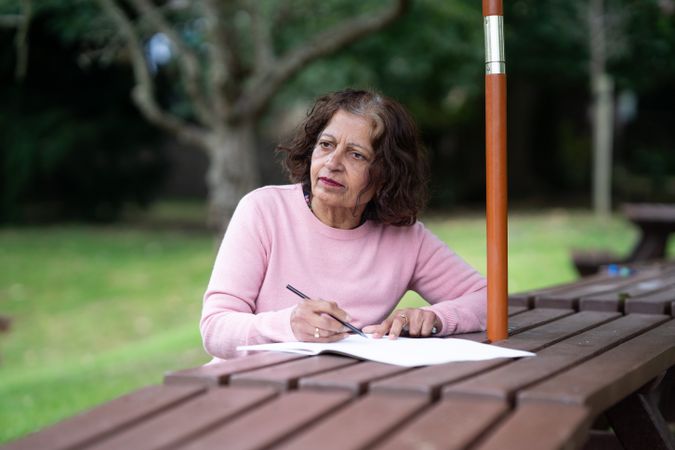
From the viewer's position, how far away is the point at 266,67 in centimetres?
1058

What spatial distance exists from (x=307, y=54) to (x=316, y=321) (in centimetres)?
810

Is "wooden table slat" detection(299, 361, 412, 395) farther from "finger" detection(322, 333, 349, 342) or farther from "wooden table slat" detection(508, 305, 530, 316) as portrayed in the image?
"wooden table slat" detection(508, 305, 530, 316)

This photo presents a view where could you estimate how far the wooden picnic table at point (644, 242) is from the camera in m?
Result: 6.32

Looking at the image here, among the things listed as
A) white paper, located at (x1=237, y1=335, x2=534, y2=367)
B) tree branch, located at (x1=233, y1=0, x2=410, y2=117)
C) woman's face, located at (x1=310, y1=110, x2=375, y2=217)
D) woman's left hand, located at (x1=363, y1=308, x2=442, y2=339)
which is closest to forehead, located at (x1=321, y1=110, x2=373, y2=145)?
woman's face, located at (x1=310, y1=110, x2=375, y2=217)

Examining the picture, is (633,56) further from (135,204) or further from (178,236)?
(135,204)

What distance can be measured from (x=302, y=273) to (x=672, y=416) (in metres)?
2.11

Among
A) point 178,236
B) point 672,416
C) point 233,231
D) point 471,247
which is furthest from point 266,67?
point 233,231

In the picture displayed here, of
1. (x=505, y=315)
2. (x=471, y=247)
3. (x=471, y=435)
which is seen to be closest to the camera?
(x=471, y=435)

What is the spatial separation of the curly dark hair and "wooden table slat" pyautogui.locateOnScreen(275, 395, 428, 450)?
3.71 ft

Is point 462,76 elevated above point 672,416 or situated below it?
above

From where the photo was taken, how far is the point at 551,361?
2.21 meters

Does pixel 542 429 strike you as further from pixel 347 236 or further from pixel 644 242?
pixel 644 242

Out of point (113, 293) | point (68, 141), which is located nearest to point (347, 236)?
point (113, 293)

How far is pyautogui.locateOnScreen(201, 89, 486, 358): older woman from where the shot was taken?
2.71 meters
